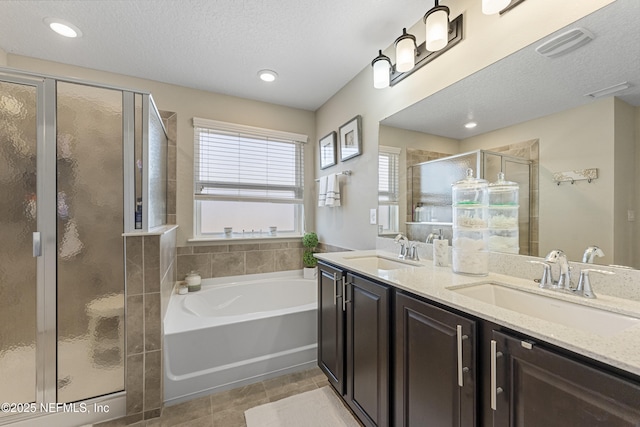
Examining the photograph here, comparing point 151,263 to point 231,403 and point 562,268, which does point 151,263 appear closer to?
point 231,403

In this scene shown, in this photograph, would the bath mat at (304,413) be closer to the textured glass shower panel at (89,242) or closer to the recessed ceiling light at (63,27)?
the textured glass shower panel at (89,242)

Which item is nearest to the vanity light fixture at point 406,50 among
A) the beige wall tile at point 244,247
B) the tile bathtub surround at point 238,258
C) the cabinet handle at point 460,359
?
the cabinet handle at point 460,359

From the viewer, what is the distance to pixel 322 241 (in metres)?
3.00

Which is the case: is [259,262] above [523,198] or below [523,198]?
below

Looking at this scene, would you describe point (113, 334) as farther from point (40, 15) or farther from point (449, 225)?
point (449, 225)

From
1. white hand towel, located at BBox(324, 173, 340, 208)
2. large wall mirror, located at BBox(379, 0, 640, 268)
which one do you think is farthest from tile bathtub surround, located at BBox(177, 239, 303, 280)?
large wall mirror, located at BBox(379, 0, 640, 268)

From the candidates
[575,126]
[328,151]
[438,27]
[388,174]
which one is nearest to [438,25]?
[438,27]

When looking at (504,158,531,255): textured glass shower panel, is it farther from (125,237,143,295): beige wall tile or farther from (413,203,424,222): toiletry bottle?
(125,237,143,295): beige wall tile

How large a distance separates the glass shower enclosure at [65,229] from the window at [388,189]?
5.63ft

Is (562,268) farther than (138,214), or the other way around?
(138,214)

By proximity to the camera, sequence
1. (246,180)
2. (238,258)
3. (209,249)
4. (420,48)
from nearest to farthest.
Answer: (420,48)
(209,249)
(238,258)
(246,180)

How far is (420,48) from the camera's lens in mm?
1652

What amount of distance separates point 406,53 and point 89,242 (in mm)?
2299

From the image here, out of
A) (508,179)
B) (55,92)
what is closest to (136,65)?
(55,92)
